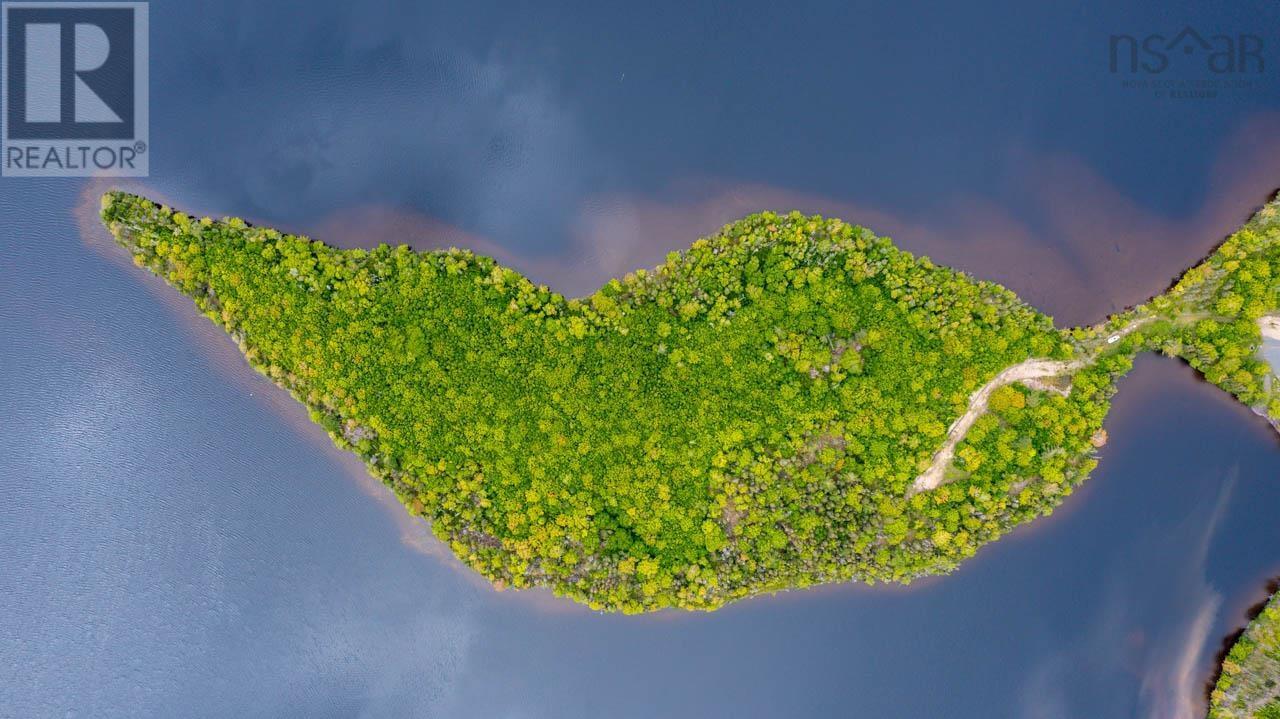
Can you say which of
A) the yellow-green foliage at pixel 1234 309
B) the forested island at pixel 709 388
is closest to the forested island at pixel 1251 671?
the yellow-green foliage at pixel 1234 309

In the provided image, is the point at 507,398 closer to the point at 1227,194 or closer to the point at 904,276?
the point at 904,276

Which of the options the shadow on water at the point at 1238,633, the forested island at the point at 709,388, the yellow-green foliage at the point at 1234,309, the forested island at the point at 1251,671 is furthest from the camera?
the shadow on water at the point at 1238,633

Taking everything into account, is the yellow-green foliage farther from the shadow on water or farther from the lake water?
the shadow on water

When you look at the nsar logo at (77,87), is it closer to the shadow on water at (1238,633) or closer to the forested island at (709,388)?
the forested island at (709,388)

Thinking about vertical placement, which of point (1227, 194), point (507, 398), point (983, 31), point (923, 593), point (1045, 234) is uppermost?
point (983, 31)

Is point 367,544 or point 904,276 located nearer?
point 904,276

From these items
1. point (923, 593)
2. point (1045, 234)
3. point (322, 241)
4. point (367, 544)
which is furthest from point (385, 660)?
point (1045, 234)
